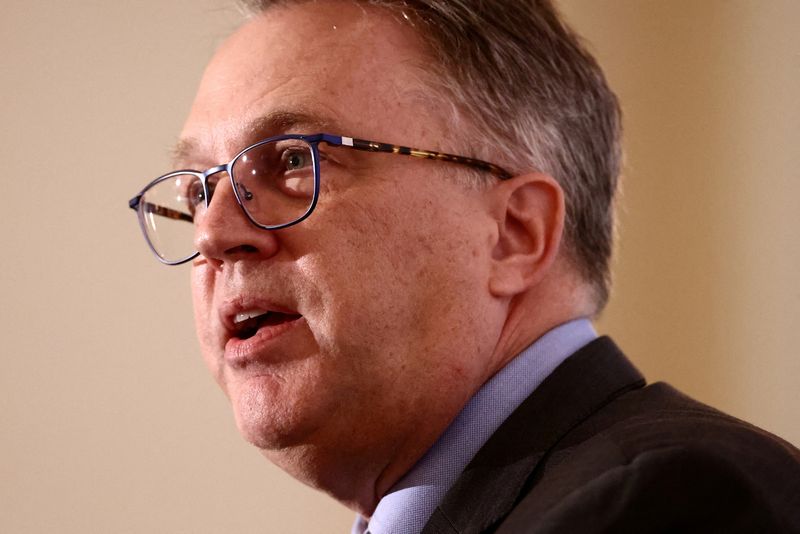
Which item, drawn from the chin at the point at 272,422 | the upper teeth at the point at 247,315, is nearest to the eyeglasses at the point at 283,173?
the upper teeth at the point at 247,315

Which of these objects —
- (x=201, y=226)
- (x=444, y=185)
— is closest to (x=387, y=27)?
(x=444, y=185)

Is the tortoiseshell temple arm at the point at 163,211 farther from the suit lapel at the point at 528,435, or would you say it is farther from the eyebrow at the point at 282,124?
the suit lapel at the point at 528,435

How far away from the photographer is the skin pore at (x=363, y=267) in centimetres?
112

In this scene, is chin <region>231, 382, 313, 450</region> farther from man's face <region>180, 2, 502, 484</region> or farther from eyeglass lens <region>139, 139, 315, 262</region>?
eyeglass lens <region>139, 139, 315, 262</region>

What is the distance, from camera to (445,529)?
3.39 ft

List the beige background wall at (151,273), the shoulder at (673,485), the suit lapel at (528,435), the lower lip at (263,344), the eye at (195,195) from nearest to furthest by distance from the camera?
1. the shoulder at (673,485)
2. the suit lapel at (528,435)
3. the lower lip at (263,344)
4. the eye at (195,195)
5. the beige background wall at (151,273)

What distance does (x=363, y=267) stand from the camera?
3.66 feet

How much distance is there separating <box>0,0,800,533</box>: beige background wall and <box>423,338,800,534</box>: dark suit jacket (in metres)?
1.11

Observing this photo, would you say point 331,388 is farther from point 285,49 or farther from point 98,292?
point 98,292

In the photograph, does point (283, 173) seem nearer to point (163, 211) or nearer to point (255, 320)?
point (255, 320)

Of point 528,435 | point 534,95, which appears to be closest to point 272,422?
point 528,435

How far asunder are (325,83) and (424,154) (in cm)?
16

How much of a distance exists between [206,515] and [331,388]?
3.63 ft

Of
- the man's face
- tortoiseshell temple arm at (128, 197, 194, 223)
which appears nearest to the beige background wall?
tortoiseshell temple arm at (128, 197, 194, 223)
